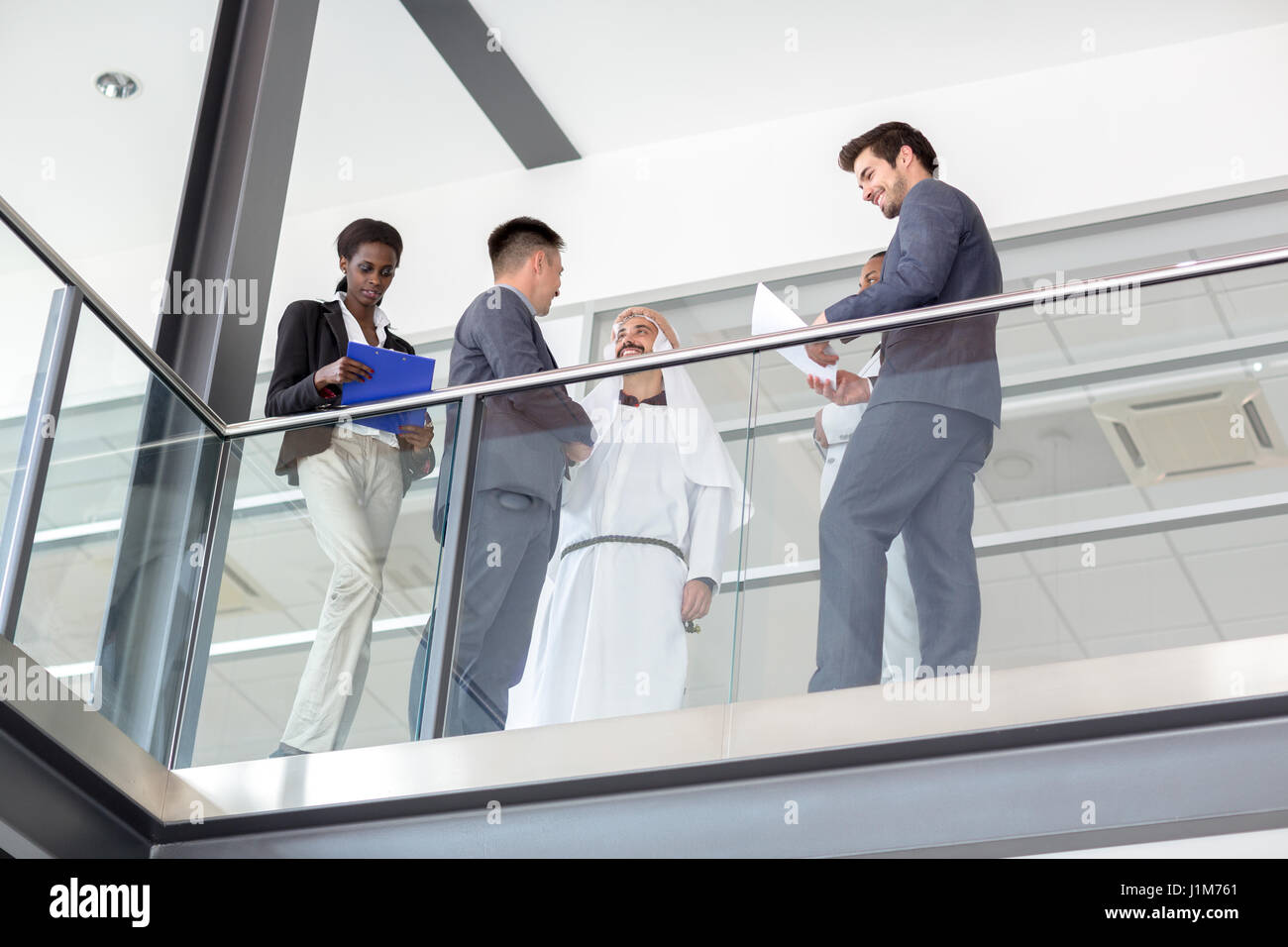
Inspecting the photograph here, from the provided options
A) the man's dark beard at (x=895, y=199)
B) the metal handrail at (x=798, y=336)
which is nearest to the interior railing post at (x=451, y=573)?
the metal handrail at (x=798, y=336)

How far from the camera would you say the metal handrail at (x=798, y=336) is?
12.7 ft

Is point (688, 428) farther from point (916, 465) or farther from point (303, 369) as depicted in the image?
point (303, 369)

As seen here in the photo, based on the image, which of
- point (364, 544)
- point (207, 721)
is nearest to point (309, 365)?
point (364, 544)

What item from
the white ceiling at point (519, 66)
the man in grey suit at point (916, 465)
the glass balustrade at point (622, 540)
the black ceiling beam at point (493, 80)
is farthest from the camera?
the black ceiling beam at point (493, 80)

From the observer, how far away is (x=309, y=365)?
4.74 metres

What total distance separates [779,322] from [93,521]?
1843 millimetres

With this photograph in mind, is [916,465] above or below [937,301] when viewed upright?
below

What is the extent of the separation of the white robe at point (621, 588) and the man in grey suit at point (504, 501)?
0.16 ft

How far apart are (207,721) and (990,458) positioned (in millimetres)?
2185

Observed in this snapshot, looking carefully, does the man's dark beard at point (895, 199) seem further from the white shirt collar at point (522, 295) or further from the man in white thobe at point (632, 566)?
the white shirt collar at point (522, 295)

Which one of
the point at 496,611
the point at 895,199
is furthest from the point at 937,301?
the point at 496,611

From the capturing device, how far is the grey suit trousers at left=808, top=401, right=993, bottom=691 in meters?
3.69

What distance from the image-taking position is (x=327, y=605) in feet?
13.8

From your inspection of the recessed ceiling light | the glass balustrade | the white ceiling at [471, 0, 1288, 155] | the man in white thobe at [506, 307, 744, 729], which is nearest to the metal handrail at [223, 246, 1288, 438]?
the glass balustrade
